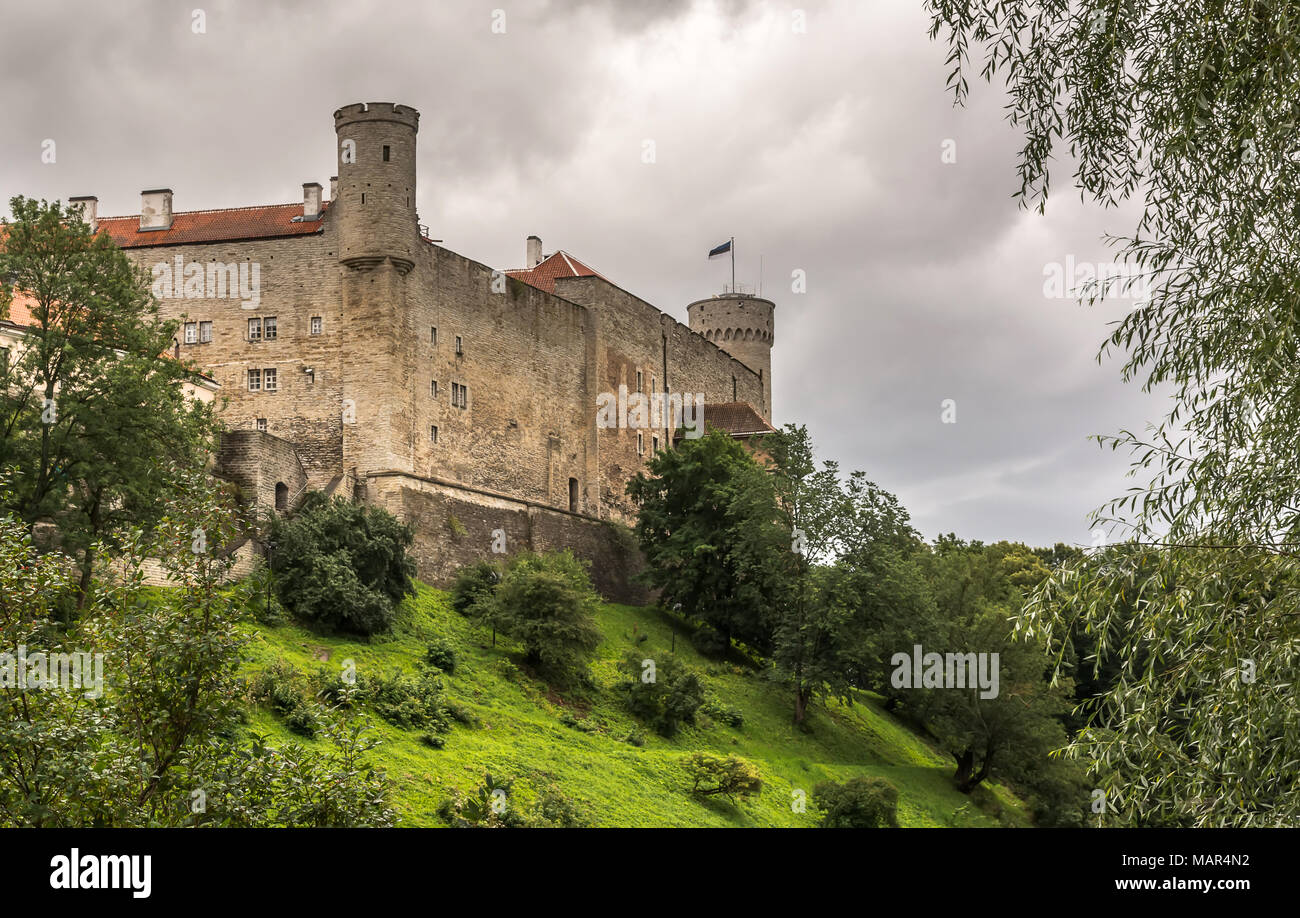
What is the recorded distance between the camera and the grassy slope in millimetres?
33594

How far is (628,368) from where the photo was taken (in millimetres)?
66250

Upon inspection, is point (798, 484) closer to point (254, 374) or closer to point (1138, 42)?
point (254, 374)

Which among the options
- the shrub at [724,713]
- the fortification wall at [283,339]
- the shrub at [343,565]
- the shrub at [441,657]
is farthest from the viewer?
the fortification wall at [283,339]

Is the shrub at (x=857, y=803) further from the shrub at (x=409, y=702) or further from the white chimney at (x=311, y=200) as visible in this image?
the white chimney at (x=311, y=200)

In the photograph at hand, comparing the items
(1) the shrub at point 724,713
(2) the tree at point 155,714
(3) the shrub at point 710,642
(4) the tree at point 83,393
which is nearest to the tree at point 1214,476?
(2) the tree at point 155,714

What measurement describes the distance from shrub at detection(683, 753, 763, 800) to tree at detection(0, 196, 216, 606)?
623 inches

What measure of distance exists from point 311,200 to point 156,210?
5886 millimetres

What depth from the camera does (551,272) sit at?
6656cm

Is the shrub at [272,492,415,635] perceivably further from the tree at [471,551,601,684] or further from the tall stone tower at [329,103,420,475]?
the tall stone tower at [329,103,420,475]

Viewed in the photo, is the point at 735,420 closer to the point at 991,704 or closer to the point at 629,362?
the point at 629,362

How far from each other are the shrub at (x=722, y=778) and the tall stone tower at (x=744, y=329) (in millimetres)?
46189

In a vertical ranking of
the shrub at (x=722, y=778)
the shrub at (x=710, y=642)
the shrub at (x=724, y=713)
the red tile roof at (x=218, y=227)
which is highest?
the red tile roof at (x=218, y=227)

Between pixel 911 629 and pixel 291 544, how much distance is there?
72.5 ft

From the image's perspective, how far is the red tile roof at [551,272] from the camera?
213 ft
